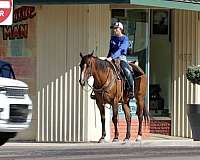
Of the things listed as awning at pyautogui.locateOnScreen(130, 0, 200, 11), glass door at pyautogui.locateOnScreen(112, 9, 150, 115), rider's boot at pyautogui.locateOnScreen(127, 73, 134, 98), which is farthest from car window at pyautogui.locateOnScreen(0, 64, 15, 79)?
glass door at pyautogui.locateOnScreen(112, 9, 150, 115)

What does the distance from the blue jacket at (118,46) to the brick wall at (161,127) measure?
4.09 meters

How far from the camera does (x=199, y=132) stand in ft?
68.4

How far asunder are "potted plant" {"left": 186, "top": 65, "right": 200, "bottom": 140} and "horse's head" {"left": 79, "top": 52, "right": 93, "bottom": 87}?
11.0 ft

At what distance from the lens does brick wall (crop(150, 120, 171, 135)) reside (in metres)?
23.0

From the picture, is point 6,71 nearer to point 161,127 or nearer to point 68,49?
point 68,49

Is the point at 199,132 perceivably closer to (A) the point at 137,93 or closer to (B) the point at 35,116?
(A) the point at 137,93

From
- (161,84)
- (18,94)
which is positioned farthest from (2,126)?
(161,84)

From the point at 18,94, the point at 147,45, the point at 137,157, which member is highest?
the point at 147,45

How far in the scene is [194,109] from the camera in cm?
2069

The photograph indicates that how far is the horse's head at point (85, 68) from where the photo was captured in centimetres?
1883

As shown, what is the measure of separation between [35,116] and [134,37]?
3.73 metres

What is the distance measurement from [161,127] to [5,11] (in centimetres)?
768

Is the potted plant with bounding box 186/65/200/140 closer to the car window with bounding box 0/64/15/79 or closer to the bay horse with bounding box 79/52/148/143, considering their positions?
the bay horse with bounding box 79/52/148/143

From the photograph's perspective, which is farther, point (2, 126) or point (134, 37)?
point (134, 37)
